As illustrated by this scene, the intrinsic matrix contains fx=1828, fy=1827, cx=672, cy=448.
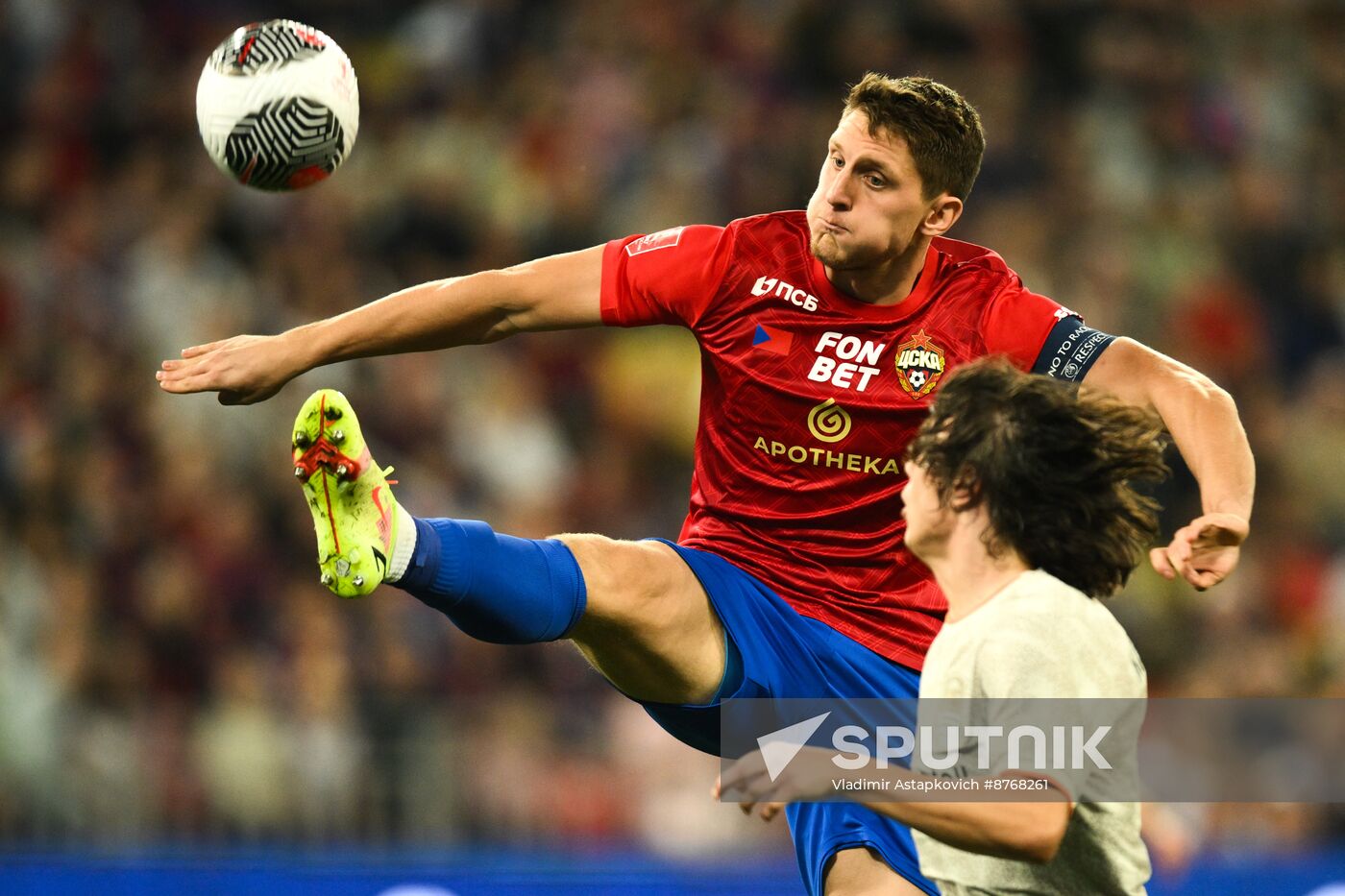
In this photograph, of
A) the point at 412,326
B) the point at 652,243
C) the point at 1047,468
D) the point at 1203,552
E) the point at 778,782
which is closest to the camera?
the point at 778,782

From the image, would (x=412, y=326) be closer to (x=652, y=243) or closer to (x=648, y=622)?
(x=652, y=243)

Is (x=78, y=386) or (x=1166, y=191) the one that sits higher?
(x=1166, y=191)

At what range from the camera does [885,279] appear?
452 centimetres

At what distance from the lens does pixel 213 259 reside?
927cm

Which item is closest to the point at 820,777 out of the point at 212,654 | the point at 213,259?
the point at 212,654

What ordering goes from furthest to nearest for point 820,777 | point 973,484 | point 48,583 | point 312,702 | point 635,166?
point 635,166 → point 48,583 → point 312,702 → point 973,484 → point 820,777

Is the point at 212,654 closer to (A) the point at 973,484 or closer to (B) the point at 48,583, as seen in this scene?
(B) the point at 48,583

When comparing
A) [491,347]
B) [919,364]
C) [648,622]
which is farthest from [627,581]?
[491,347]

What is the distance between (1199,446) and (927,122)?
1.03m

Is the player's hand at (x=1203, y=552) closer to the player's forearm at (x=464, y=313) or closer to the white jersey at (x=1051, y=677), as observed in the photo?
the white jersey at (x=1051, y=677)

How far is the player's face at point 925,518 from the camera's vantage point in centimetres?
341

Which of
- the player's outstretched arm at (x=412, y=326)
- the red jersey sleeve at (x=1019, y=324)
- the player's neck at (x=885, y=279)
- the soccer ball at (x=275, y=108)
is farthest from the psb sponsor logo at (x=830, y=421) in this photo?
the soccer ball at (x=275, y=108)

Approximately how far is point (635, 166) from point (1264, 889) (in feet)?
17.0

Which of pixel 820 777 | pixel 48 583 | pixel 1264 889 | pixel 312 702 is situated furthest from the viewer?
pixel 48 583
